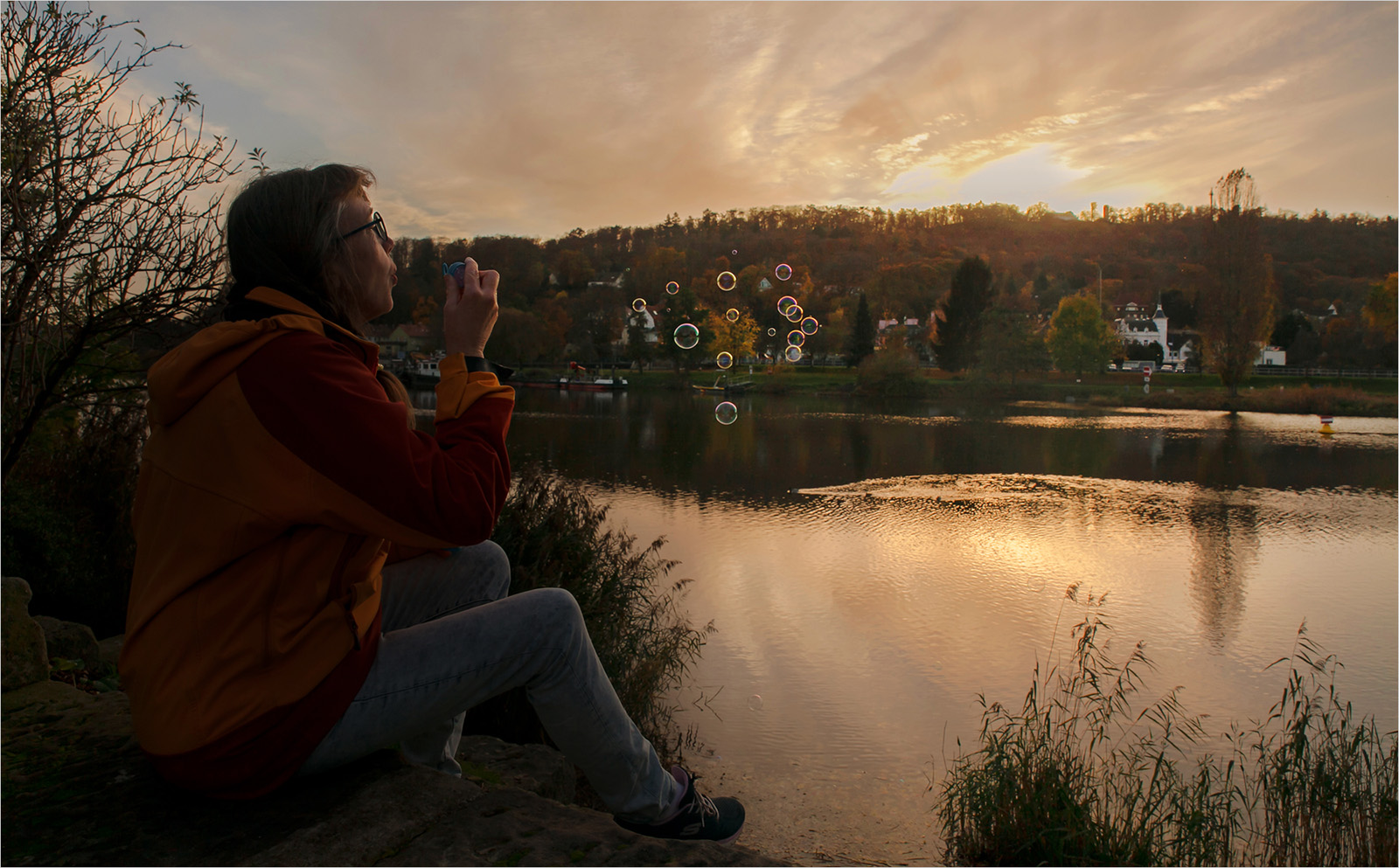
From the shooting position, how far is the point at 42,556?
13.5 ft

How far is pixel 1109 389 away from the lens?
148 feet

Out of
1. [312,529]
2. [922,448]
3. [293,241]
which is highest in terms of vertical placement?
[293,241]

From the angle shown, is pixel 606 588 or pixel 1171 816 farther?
pixel 606 588

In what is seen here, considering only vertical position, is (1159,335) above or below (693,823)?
above

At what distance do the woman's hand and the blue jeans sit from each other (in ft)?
1.62

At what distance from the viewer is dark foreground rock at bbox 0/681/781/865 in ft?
4.93

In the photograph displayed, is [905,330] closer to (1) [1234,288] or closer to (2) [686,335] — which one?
(1) [1234,288]

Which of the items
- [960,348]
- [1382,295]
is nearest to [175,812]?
[960,348]

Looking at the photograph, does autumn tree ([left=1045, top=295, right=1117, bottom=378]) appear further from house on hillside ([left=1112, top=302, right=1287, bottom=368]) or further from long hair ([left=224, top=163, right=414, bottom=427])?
long hair ([left=224, top=163, right=414, bottom=427])

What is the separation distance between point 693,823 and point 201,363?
136 cm

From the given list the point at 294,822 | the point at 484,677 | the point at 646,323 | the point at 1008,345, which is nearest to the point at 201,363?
the point at 484,677

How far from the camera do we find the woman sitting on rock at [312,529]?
133 cm

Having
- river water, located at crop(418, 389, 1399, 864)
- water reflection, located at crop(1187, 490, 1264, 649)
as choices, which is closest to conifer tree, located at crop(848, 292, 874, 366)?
river water, located at crop(418, 389, 1399, 864)

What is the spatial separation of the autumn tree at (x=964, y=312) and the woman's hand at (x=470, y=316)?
4998cm
